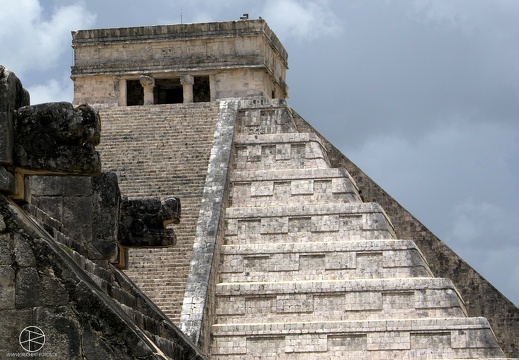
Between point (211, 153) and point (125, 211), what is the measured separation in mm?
13963

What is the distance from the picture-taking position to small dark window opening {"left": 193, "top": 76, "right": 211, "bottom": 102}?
94.0 feet

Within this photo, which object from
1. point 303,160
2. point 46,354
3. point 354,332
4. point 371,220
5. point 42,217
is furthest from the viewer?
point 303,160

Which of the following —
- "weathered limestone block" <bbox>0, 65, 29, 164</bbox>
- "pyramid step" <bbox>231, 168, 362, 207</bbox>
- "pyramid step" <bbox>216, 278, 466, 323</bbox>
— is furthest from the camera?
"pyramid step" <bbox>231, 168, 362, 207</bbox>

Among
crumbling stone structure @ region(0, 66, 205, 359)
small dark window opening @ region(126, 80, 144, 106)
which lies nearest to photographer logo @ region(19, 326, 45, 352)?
crumbling stone structure @ region(0, 66, 205, 359)

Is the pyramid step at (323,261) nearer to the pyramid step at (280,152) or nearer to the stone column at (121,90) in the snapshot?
the pyramid step at (280,152)

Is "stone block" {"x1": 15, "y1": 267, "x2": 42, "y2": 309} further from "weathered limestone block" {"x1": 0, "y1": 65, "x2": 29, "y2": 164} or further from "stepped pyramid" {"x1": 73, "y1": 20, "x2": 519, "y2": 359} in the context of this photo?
"stepped pyramid" {"x1": 73, "y1": 20, "x2": 519, "y2": 359}

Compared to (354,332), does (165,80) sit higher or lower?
higher

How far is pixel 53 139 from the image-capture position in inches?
324

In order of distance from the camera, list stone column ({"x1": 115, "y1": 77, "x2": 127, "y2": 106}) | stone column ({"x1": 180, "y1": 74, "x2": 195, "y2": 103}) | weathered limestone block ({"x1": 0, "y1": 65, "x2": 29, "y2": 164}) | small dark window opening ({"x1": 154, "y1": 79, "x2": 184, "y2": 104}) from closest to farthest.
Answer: weathered limestone block ({"x1": 0, "y1": 65, "x2": 29, "y2": 164}) < stone column ({"x1": 180, "y1": 74, "x2": 195, "y2": 103}) < stone column ({"x1": 115, "y1": 77, "x2": 127, "y2": 106}) < small dark window opening ({"x1": 154, "y1": 79, "x2": 184, "y2": 104})

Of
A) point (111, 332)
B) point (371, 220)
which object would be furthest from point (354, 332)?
point (111, 332)

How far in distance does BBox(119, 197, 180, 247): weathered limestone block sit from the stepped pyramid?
975 cm

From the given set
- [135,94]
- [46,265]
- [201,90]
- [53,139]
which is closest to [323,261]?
[201,90]

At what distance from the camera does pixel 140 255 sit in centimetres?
2217

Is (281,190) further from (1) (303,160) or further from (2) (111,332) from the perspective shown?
(2) (111,332)
